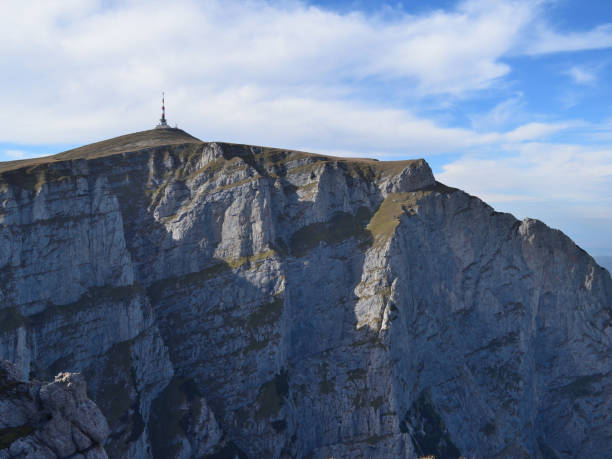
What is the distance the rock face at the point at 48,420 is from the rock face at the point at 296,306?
225ft

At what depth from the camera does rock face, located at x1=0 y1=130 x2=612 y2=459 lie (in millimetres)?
117125

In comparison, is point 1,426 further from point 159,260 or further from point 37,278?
point 159,260

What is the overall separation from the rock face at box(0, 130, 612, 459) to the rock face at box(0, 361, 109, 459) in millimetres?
68631

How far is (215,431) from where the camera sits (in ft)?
395

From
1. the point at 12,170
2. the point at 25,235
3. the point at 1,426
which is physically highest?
the point at 12,170

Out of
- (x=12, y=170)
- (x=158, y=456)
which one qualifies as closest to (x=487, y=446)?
(x=158, y=456)

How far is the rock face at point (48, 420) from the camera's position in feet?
127

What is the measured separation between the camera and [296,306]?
144m

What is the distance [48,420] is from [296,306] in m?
105

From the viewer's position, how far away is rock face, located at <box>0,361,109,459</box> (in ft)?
127

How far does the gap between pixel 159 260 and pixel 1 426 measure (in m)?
106

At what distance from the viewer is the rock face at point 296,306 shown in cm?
11712

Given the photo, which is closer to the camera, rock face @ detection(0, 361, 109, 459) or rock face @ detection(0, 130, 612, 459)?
rock face @ detection(0, 361, 109, 459)

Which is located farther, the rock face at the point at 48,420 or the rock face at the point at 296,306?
the rock face at the point at 296,306
